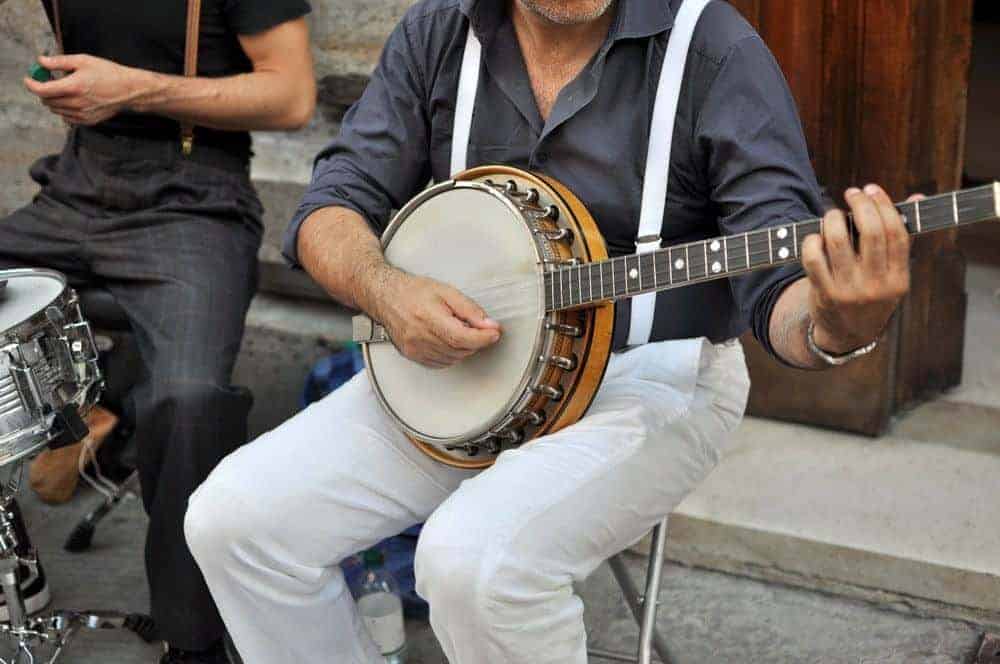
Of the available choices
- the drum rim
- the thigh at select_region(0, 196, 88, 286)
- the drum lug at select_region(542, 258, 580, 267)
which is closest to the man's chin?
the drum lug at select_region(542, 258, 580, 267)

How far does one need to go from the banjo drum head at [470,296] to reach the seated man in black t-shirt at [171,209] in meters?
0.56

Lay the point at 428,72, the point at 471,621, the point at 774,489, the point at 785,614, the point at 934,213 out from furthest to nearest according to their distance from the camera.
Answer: the point at 774,489 → the point at 785,614 → the point at 428,72 → the point at 471,621 → the point at 934,213

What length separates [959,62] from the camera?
282 centimetres

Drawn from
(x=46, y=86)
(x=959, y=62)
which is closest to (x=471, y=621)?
(x=46, y=86)

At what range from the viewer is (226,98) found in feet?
9.16

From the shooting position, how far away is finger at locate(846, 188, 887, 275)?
1550mm

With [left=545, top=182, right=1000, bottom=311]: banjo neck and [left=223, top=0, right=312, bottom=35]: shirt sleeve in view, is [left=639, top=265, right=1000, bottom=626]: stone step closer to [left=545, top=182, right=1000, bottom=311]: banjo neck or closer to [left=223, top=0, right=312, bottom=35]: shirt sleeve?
[left=545, top=182, right=1000, bottom=311]: banjo neck

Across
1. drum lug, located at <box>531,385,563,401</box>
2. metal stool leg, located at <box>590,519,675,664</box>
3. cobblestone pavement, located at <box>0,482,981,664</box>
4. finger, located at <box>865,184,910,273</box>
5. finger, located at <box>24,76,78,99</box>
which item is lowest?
cobblestone pavement, located at <box>0,482,981,664</box>

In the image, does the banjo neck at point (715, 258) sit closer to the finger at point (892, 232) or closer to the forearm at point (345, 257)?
A: the finger at point (892, 232)

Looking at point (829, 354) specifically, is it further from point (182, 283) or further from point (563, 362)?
point (182, 283)

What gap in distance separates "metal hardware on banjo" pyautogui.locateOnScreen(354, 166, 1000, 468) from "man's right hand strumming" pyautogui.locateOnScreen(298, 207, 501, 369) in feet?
0.12

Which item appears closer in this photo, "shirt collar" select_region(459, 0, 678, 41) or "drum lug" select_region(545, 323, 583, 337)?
"drum lug" select_region(545, 323, 583, 337)

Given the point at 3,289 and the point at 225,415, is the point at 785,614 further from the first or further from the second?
the point at 3,289

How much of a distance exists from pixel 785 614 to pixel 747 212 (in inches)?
42.0
